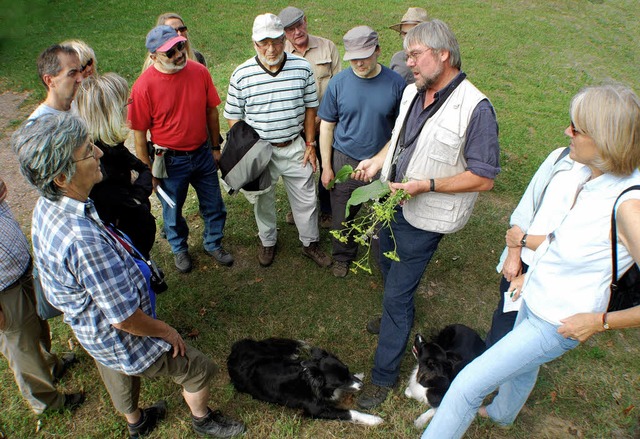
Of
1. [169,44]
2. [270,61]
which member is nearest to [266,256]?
[270,61]

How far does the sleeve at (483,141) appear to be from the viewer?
2475 millimetres

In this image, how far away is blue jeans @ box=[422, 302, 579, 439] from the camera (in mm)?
2180

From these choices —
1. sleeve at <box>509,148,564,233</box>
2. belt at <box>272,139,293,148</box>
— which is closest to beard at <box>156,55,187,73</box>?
belt at <box>272,139,293,148</box>

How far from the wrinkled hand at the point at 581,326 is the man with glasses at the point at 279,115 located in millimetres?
2702

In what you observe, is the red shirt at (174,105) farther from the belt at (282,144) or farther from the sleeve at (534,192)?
the sleeve at (534,192)

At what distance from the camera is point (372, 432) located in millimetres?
3039

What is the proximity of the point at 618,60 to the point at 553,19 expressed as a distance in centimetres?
325

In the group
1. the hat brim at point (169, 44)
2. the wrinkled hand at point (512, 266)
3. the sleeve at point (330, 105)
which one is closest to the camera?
the wrinkled hand at point (512, 266)

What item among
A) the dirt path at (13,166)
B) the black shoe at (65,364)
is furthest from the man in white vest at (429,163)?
the dirt path at (13,166)

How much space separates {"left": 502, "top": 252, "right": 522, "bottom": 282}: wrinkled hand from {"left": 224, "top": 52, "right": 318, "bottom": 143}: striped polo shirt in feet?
7.42

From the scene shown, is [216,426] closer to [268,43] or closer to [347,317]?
[347,317]

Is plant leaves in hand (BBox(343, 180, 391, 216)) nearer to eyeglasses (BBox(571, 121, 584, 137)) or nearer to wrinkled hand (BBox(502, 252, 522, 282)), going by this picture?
wrinkled hand (BBox(502, 252, 522, 282))

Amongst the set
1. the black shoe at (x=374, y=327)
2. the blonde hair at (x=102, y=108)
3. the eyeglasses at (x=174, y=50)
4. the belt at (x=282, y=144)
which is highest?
the eyeglasses at (x=174, y=50)

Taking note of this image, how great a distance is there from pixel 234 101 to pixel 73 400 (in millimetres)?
2704
